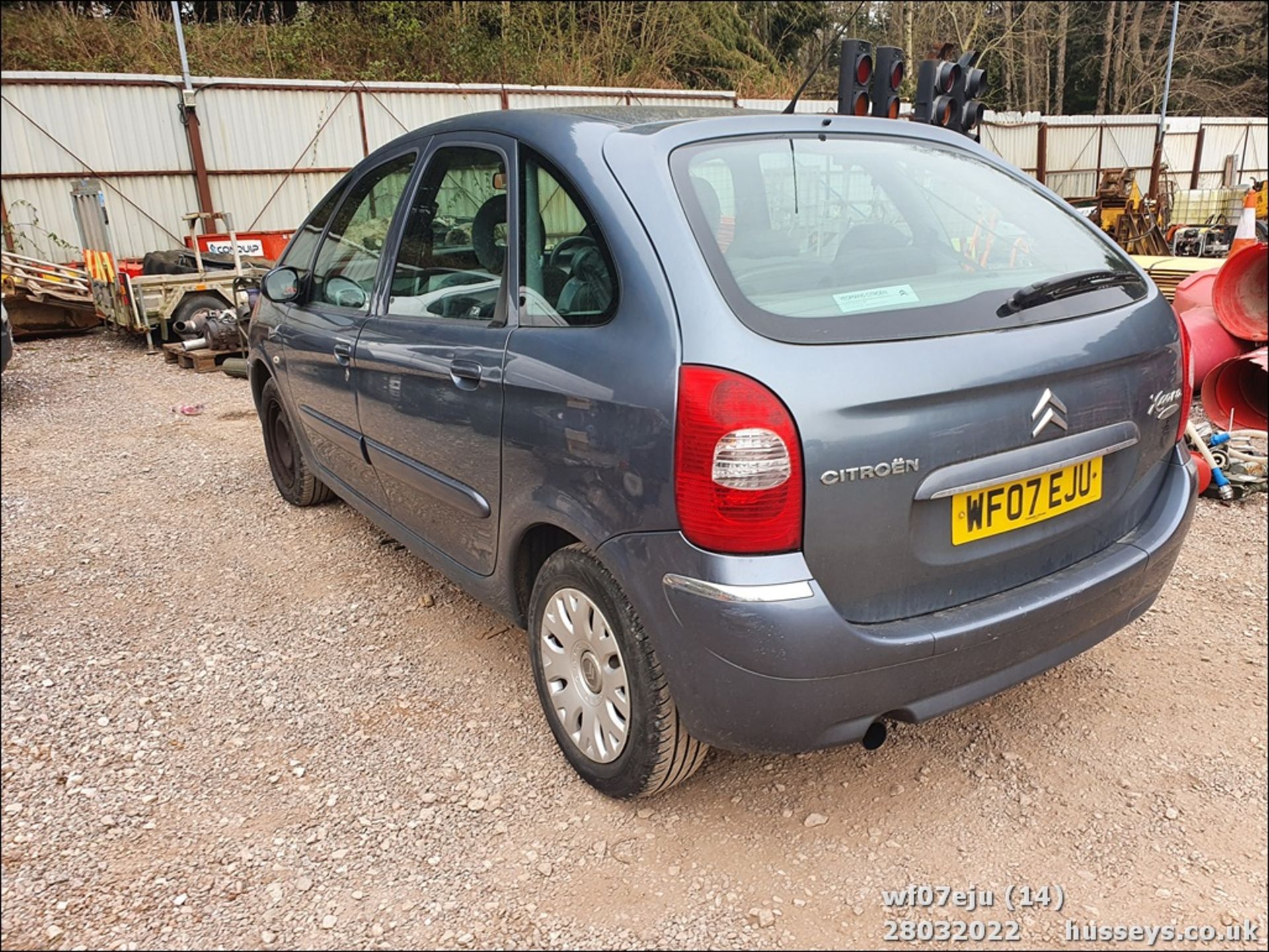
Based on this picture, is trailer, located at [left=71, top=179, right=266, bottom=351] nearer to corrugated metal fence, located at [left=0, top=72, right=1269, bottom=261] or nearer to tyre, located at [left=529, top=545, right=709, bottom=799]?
corrugated metal fence, located at [left=0, top=72, right=1269, bottom=261]

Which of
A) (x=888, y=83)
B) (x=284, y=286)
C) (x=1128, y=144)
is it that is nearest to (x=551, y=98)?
(x=888, y=83)

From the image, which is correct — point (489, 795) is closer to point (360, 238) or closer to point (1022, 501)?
point (1022, 501)

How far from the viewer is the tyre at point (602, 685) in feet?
6.96

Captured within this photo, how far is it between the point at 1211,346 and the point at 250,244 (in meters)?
10.00

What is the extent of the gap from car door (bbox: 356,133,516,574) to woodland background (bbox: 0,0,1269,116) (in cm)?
303

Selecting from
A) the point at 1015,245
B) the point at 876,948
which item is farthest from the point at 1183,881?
the point at 1015,245

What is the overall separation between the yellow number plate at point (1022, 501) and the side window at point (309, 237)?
2.75 meters

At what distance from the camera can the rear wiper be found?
2100mm

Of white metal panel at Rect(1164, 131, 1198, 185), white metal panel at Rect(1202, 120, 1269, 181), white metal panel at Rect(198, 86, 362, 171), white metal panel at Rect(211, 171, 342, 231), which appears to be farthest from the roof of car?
white metal panel at Rect(1202, 120, 1269, 181)

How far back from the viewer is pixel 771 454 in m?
1.81

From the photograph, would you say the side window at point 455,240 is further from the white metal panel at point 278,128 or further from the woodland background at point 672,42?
the white metal panel at point 278,128

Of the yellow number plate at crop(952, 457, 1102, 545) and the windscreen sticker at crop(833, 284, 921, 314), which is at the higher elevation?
the windscreen sticker at crop(833, 284, 921, 314)

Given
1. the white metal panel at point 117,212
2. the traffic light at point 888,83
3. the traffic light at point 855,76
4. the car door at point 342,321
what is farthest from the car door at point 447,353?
the white metal panel at point 117,212

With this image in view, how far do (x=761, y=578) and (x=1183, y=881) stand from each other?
1222 millimetres
